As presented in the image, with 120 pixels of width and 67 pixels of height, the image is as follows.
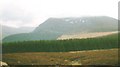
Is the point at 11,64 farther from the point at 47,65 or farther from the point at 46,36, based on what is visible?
the point at 46,36

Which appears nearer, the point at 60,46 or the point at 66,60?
the point at 66,60

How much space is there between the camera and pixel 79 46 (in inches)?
2884

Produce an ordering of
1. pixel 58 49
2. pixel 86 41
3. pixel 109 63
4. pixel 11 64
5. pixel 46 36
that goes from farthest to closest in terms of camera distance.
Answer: pixel 46 36, pixel 86 41, pixel 58 49, pixel 11 64, pixel 109 63

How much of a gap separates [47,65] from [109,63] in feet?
33.3

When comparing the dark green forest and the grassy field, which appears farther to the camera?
the dark green forest

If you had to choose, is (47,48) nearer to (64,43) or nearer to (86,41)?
(64,43)

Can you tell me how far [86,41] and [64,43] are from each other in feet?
22.0

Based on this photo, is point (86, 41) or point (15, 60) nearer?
point (15, 60)

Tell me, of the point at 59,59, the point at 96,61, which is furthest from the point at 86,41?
the point at 96,61

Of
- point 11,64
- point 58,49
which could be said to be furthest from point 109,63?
point 58,49

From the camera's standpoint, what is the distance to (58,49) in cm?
7038

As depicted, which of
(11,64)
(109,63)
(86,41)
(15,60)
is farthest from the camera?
(86,41)

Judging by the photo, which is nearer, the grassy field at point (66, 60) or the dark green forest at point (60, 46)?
the grassy field at point (66, 60)

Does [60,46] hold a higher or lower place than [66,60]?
higher
